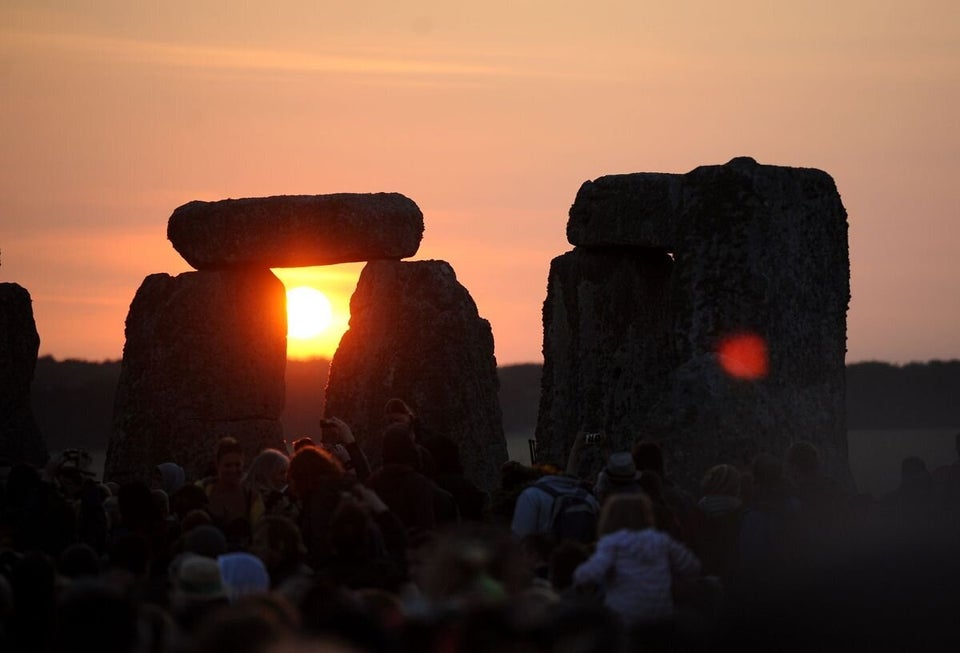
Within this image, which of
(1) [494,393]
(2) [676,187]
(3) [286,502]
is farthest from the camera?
(1) [494,393]

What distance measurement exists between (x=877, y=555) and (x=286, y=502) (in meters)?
3.04

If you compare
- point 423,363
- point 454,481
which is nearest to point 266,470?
point 454,481

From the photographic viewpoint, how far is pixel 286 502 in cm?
1148

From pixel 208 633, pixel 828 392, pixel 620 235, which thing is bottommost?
pixel 208 633

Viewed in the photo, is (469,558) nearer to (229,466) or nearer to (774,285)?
(229,466)

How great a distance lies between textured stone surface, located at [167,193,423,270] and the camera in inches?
836

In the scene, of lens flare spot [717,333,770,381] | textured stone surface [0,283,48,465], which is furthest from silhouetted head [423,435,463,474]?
textured stone surface [0,283,48,465]

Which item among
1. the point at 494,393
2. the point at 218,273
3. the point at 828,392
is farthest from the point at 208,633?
the point at 218,273

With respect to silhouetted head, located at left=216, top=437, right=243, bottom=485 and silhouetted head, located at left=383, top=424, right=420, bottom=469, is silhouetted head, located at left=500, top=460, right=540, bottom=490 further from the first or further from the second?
silhouetted head, located at left=216, top=437, right=243, bottom=485

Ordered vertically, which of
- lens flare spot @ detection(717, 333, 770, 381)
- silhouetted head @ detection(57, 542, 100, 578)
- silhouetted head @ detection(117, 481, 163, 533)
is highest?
lens flare spot @ detection(717, 333, 770, 381)

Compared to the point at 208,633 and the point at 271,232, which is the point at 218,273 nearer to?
the point at 271,232

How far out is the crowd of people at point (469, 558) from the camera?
725cm

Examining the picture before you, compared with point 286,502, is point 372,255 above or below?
above

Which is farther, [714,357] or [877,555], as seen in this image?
[714,357]
